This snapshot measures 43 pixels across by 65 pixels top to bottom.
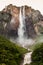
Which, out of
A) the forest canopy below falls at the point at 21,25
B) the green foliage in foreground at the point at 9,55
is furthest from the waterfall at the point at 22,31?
the green foliage in foreground at the point at 9,55

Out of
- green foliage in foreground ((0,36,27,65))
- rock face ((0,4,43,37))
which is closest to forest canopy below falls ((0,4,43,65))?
rock face ((0,4,43,37))

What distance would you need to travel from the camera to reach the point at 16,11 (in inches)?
4500

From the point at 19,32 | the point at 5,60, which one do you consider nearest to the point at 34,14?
the point at 19,32

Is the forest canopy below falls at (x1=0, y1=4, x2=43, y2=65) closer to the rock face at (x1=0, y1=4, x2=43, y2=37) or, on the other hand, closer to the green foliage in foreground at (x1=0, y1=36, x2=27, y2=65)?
the rock face at (x1=0, y1=4, x2=43, y2=37)

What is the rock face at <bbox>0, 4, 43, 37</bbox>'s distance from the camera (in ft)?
360

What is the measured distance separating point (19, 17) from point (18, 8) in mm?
3918

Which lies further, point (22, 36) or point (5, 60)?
point (22, 36)

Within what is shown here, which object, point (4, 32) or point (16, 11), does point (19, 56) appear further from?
point (16, 11)

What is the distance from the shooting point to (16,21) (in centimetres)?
11400

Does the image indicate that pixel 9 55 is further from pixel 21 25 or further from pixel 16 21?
pixel 21 25

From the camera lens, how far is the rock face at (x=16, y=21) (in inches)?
4316

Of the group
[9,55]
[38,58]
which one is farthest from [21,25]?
[38,58]

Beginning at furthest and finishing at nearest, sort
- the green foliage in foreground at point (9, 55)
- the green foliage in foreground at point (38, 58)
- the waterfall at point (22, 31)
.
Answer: the waterfall at point (22, 31) < the green foliage in foreground at point (38, 58) < the green foliage in foreground at point (9, 55)

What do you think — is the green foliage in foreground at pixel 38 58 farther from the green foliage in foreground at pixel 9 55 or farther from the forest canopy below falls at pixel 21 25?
the forest canopy below falls at pixel 21 25
